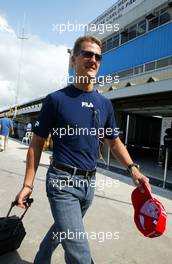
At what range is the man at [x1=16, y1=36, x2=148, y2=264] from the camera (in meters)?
2.65

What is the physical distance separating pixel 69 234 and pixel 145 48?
22.4m

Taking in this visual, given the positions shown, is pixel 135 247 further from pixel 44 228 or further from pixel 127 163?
pixel 127 163

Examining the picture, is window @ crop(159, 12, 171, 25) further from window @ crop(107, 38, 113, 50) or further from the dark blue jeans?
the dark blue jeans

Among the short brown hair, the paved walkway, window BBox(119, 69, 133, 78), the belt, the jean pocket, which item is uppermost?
window BBox(119, 69, 133, 78)

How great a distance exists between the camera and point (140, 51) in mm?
24188

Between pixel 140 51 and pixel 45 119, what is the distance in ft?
73.6

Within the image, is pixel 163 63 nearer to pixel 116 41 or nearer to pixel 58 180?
pixel 116 41

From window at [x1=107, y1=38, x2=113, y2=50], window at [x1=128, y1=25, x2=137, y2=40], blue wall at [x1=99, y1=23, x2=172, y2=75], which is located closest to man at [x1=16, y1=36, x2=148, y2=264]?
blue wall at [x1=99, y1=23, x2=172, y2=75]

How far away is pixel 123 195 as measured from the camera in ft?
26.4

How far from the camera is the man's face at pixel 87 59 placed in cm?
280

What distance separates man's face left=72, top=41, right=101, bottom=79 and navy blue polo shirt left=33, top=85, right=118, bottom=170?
146mm

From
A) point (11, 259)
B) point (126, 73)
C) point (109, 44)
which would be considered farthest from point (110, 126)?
point (109, 44)

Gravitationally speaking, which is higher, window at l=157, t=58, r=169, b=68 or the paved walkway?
window at l=157, t=58, r=169, b=68

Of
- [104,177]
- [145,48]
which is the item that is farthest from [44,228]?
[145,48]
